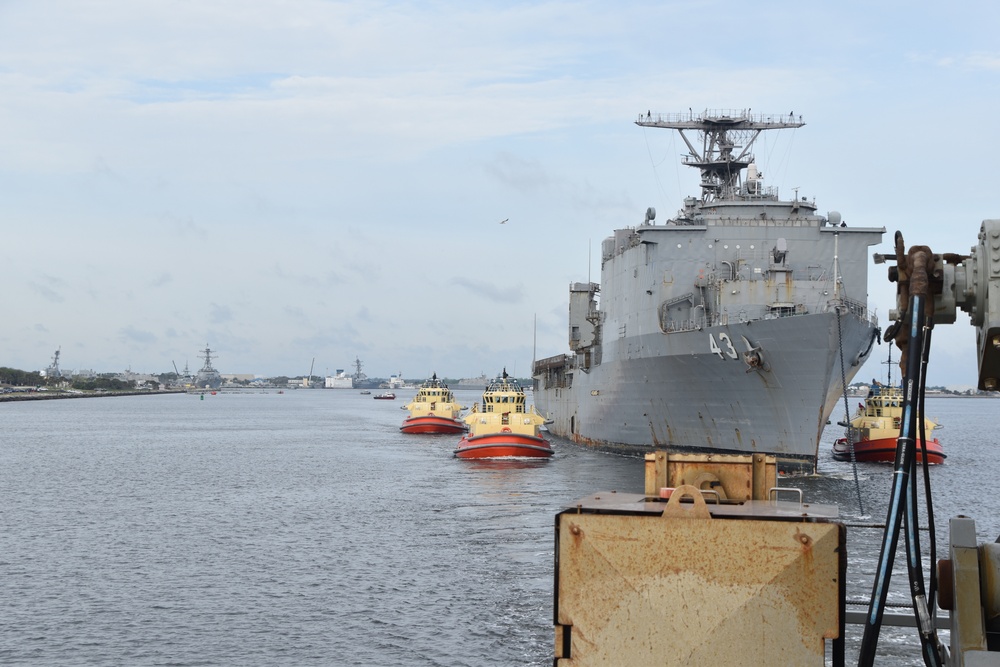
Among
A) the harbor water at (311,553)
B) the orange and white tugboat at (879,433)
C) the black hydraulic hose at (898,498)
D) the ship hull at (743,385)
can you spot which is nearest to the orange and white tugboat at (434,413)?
the harbor water at (311,553)

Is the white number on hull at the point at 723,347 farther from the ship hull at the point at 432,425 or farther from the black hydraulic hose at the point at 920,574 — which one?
the ship hull at the point at 432,425

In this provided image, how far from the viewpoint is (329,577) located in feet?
62.4

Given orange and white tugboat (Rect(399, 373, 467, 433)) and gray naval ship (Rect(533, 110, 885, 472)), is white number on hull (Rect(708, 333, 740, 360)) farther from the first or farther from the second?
orange and white tugboat (Rect(399, 373, 467, 433))

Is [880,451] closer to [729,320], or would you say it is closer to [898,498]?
[729,320]

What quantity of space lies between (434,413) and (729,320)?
37.0m

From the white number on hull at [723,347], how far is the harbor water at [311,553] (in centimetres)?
440

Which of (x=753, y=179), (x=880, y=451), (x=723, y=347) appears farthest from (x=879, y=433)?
(x=723, y=347)

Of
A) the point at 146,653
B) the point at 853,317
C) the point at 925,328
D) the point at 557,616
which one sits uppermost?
the point at 853,317

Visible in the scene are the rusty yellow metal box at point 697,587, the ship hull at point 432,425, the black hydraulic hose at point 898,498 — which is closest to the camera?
the black hydraulic hose at point 898,498

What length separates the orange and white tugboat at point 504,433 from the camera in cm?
4444

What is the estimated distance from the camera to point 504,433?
4500 centimetres

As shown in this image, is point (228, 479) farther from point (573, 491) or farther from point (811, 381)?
point (811, 381)

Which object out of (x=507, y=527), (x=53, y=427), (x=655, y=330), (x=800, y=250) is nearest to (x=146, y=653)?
(x=507, y=527)

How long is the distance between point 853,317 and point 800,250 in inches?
306
